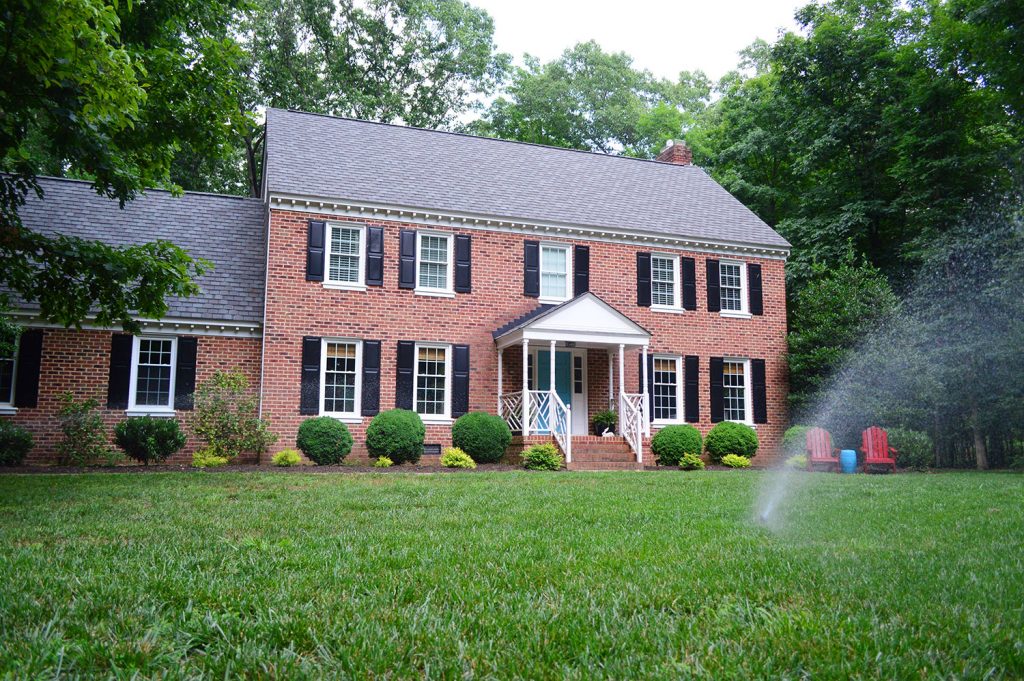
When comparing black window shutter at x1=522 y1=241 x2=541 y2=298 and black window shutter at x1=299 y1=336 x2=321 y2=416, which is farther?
black window shutter at x1=522 y1=241 x2=541 y2=298

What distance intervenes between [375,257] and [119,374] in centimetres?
610

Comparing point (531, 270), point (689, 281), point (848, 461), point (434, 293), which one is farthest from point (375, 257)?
point (848, 461)

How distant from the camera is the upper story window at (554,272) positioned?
2011cm

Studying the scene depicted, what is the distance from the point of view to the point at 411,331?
18.6 metres

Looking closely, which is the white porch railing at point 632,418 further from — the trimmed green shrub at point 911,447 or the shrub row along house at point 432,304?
the trimmed green shrub at point 911,447

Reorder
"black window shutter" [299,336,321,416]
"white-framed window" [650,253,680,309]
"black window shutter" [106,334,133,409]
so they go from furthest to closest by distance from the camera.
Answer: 1. "white-framed window" [650,253,680,309]
2. "black window shutter" [299,336,321,416]
3. "black window shutter" [106,334,133,409]

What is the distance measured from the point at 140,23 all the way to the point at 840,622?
11.4m

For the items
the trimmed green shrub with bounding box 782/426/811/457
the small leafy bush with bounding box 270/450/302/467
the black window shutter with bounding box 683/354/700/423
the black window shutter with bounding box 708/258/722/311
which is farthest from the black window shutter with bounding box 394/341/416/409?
the trimmed green shrub with bounding box 782/426/811/457

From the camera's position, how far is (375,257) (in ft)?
60.6

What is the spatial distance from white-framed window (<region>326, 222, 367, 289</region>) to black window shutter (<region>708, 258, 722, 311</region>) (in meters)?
9.48

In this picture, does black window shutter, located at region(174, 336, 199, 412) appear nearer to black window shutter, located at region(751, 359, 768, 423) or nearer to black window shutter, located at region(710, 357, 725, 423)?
black window shutter, located at region(710, 357, 725, 423)

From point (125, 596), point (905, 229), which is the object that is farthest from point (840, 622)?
point (905, 229)

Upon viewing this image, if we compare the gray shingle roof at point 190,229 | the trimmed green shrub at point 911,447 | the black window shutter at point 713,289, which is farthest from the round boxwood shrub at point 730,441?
the gray shingle roof at point 190,229

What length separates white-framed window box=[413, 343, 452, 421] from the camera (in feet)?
60.8
